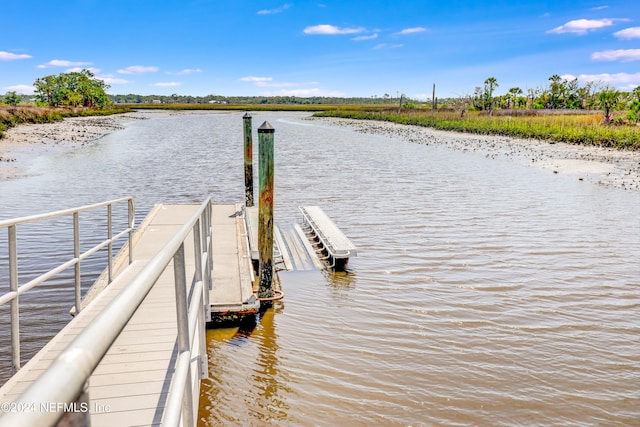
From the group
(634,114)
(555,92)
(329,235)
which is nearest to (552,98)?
(555,92)

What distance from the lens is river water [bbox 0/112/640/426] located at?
5.18 m

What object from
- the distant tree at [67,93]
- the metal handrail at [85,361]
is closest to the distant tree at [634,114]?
the metal handrail at [85,361]

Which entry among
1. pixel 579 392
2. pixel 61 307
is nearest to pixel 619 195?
pixel 579 392

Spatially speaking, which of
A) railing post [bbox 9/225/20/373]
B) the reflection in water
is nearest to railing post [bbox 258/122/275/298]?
the reflection in water

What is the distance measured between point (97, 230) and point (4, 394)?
841 centimetres

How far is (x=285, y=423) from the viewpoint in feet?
16.0

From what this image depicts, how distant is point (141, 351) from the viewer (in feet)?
13.9

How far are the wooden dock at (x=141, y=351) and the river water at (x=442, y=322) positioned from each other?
0.81m

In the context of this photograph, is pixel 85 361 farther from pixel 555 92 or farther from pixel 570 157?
pixel 555 92

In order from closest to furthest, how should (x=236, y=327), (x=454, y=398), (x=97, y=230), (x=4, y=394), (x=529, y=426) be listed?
1. (x=4, y=394)
2. (x=529, y=426)
3. (x=454, y=398)
4. (x=236, y=327)
5. (x=97, y=230)

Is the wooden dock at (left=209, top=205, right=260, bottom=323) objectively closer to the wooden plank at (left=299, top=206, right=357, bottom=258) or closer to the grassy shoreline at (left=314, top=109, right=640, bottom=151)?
the wooden plank at (left=299, top=206, right=357, bottom=258)

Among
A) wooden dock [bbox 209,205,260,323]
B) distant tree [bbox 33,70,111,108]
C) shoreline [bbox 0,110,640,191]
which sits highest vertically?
distant tree [bbox 33,70,111,108]

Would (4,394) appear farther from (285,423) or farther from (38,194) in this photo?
(38,194)

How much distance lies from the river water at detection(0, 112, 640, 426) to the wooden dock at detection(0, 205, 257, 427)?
813 mm
